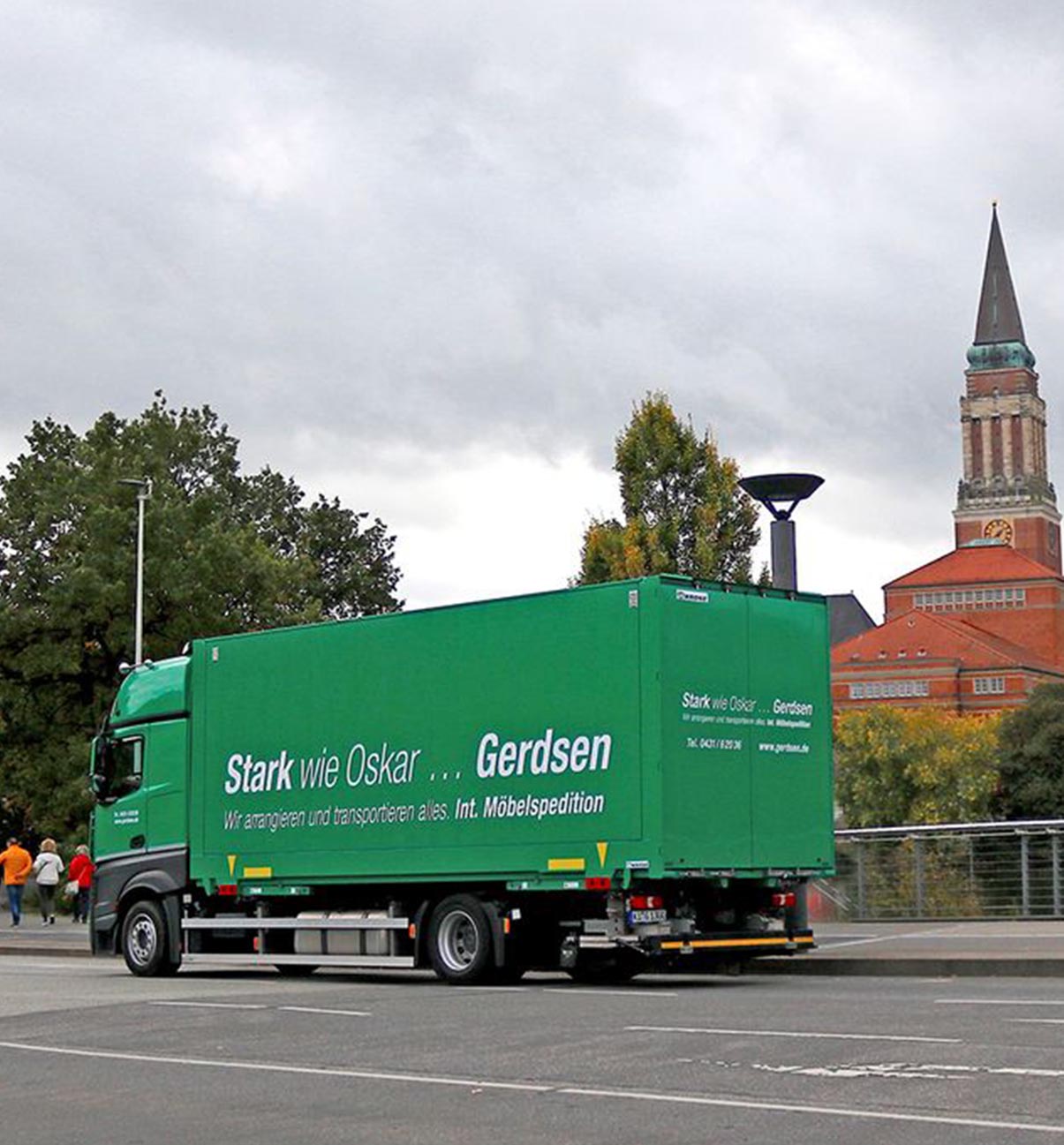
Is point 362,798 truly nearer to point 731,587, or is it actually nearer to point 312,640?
point 312,640

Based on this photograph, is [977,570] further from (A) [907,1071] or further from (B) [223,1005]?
(A) [907,1071]

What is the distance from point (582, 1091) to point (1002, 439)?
186 metres

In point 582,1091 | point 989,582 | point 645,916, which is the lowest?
point 582,1091

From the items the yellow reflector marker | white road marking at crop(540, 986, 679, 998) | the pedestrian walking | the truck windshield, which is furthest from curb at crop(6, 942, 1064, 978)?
the pedestrian walking

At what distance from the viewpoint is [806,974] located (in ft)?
68.6

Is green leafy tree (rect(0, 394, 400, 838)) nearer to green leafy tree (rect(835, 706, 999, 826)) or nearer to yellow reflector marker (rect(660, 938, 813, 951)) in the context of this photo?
yellow reflector marker (rect(660, 938, 813, 951))

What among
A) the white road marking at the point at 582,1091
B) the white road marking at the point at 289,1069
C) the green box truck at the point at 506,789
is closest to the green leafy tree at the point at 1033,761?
the green box truck at the point at 506,789

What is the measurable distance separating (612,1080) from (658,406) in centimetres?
3171

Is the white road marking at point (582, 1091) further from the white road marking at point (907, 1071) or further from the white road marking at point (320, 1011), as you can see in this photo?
the white road marking at point (320, 1011)

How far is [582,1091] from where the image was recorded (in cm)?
1049

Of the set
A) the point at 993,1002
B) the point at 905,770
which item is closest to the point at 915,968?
the point at 993,1002

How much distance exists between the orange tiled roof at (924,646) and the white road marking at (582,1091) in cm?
12883

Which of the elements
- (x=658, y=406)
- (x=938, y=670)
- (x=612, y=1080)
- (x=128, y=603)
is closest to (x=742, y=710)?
(x=612, y=1080)

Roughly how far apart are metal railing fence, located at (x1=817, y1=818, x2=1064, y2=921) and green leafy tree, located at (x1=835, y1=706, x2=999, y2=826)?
60.5 meters
